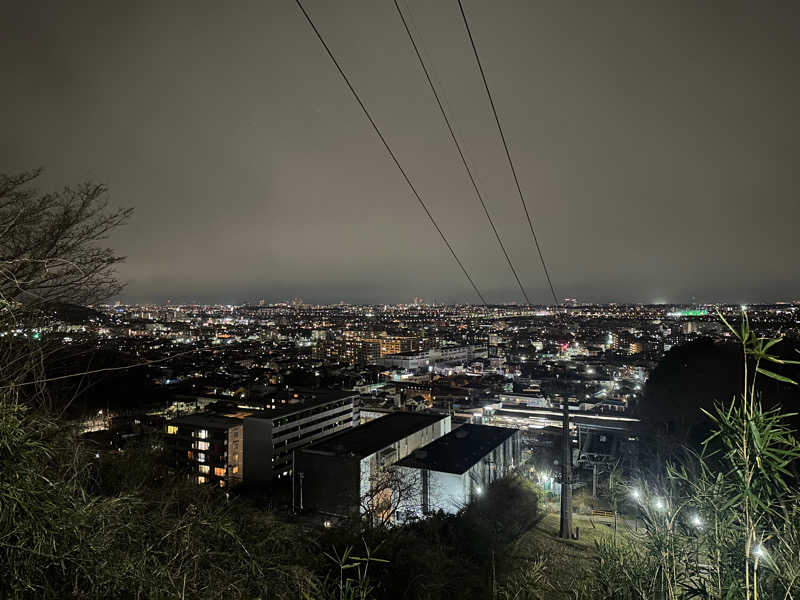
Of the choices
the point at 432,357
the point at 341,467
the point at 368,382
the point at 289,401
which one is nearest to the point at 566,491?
the point at 341,467

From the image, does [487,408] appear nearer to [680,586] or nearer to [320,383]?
[320,383]

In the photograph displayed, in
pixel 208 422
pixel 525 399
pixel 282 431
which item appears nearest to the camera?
pixel 208 422

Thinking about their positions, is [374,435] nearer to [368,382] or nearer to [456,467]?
[456,467]

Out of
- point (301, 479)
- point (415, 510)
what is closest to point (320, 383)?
point (301, 479)

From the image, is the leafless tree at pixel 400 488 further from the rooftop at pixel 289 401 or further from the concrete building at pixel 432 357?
the concrete building at pixel 432 357

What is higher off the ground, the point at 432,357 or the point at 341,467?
the point at 341,467

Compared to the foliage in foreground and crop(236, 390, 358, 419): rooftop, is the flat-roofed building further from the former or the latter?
the foliage in foreground
